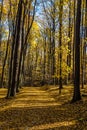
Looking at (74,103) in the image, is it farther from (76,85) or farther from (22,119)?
(22,119)

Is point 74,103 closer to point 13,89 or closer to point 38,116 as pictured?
point 38,116

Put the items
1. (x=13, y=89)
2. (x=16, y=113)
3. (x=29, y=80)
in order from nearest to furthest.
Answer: (x=16, y=113), (x=13, y=89), (x=29, y=80)

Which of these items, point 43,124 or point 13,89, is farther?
point 13,89

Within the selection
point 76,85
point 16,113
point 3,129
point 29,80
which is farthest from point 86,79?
point 3,129

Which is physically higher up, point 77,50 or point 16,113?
point 77,50

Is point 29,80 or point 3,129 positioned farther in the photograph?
point 29,80

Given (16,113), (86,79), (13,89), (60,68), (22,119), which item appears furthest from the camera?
(86,79)

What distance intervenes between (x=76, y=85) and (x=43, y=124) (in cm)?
765

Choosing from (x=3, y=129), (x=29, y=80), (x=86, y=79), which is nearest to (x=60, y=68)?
(x=3, y=129)

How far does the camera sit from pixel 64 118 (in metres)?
12.7

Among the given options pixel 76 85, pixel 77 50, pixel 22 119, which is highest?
pixel 77 50

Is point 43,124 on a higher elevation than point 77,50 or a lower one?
lower

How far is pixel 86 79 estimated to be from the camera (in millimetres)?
47656

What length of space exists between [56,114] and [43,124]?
2.61 metres
